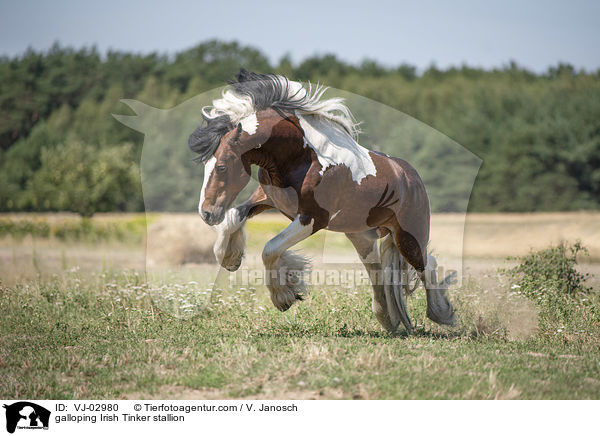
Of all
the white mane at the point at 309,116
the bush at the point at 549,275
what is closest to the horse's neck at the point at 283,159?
the white mane at the point at 309,116

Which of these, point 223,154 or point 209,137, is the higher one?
point 209,137

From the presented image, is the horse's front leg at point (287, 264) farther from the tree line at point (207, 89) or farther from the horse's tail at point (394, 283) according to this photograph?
the tree line at point (207, 89)

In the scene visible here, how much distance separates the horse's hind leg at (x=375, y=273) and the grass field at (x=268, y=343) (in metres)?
0.18

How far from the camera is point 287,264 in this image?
5.93m

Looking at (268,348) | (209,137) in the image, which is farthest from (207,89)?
(268,348)

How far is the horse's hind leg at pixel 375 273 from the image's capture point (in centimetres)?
681

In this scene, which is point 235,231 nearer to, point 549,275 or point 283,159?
point 283,159

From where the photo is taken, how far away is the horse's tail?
6758 millimetres

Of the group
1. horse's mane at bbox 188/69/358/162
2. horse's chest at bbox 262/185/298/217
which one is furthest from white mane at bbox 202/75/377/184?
horse's chest at bbox 262/185/298/217

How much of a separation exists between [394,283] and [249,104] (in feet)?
8.52

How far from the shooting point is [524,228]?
23.7 m
